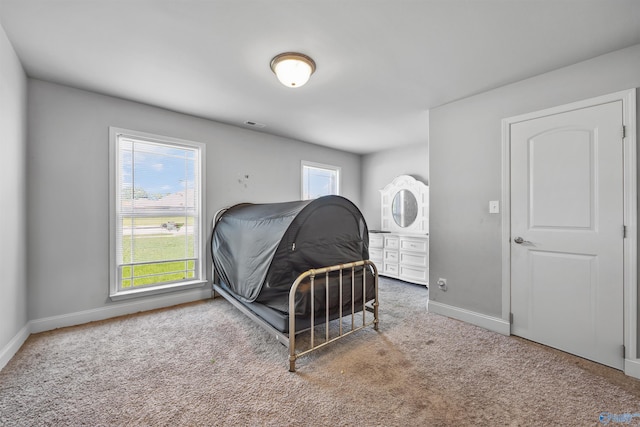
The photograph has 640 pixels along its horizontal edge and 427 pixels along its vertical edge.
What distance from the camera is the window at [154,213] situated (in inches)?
116

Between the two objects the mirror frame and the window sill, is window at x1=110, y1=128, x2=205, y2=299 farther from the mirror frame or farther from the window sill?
the mirror frame

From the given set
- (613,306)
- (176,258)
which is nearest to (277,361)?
(176,258)

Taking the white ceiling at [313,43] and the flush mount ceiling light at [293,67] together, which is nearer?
the white ceiling at [313,43]

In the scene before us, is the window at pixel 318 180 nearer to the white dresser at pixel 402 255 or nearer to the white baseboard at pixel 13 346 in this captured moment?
the white dresser at pixel 402 255

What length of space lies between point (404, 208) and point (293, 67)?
3.27 meters

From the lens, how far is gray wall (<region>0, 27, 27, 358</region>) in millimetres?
1920

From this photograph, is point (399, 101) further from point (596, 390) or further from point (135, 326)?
point (135, 326)

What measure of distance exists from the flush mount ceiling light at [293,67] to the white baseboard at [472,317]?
2729 millimetres

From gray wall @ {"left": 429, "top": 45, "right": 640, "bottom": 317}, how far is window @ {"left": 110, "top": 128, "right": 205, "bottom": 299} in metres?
2.91

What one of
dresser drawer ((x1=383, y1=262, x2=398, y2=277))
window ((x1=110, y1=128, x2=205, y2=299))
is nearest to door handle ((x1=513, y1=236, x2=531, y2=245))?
dresser drawer ((x1=383, y1=262, x2=398, y2=277))

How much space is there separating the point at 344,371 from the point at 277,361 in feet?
1.70

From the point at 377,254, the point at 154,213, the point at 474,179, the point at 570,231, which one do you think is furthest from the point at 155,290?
the point at 570,231

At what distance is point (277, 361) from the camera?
206cm

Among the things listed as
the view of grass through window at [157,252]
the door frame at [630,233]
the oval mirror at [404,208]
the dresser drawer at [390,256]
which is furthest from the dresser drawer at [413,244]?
the view of grass through window at [157,252]
